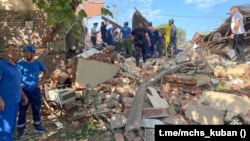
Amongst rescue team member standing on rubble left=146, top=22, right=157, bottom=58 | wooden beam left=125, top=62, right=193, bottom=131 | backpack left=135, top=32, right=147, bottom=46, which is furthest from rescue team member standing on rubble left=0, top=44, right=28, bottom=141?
rescue team member standing on rubble left=146, top=22, right=157, bottom=58

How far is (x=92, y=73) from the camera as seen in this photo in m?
8.30

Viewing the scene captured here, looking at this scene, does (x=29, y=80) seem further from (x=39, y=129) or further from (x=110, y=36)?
(x=110, y=36)

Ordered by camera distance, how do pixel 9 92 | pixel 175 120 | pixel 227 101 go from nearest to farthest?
pixel 9 92 < pixel 175 120 < pixel 227 101

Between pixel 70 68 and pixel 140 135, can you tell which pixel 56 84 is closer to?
Answer: pixel 70 68

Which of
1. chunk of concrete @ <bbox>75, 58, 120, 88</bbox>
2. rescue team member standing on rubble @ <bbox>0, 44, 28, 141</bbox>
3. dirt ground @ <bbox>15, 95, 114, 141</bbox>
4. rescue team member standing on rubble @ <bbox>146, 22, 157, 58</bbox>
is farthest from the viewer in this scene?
rescue team member standing on rubble @ <bbox>146, 22, 157, 58</bbox>

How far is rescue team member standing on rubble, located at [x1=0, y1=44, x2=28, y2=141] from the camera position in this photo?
14.8ft

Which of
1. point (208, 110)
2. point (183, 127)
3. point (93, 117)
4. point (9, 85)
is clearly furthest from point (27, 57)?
point (208, 110)

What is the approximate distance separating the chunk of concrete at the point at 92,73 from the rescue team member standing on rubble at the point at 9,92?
330 cm

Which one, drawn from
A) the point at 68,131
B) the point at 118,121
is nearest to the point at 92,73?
the point at 68,131

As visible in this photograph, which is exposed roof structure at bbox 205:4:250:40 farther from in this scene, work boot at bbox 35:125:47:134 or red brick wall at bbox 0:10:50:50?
work boot at bbox 35:125:47:134

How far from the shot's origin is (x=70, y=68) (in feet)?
Result: 28.3

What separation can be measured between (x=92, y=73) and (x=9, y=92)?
3.76 metres

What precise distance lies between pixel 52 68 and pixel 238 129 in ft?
18.2

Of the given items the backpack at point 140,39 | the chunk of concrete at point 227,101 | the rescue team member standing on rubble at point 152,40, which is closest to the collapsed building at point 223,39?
the rescue team member standing on rubble at point 152,40
